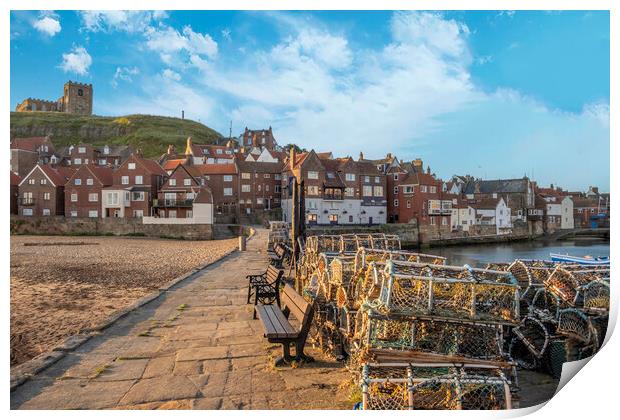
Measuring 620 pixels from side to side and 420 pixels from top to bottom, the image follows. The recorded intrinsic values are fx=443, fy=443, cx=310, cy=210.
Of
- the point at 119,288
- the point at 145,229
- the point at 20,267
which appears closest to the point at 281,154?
the point at 145,229

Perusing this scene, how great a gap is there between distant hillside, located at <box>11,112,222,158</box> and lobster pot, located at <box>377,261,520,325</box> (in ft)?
332

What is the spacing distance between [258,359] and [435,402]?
8.20ft

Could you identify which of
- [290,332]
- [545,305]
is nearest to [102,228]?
[290,332]

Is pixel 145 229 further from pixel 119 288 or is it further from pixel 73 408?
pixel 73 408

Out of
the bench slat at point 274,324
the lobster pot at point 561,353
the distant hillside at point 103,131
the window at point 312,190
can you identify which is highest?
the distant hillside at point 103,131

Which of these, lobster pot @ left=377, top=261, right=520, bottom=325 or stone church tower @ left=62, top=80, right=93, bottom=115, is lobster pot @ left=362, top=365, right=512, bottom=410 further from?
stone church tower @ left=62, top=80, right=93, bottom=115

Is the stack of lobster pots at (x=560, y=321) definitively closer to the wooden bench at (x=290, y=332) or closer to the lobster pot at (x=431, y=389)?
the lobster pot at (x=431, y=389)

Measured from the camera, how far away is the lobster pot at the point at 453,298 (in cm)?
483

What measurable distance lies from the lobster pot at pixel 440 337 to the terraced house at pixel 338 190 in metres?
47.6

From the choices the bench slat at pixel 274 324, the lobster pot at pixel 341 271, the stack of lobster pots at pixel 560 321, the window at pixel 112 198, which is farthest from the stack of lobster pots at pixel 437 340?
the window at pixel 112 198

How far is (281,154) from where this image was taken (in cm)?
7388

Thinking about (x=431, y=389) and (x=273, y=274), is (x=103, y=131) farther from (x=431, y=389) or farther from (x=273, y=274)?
(x=431, y=389)

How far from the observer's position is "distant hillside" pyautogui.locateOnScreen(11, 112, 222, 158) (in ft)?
351

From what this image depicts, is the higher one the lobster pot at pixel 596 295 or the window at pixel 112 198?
the window at pixel 112 198
